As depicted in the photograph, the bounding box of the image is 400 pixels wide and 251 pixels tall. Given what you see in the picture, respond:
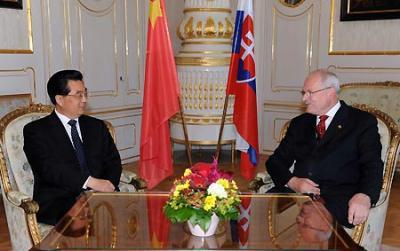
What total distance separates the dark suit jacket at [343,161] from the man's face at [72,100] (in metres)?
1.22

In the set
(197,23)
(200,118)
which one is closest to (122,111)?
(200,118)

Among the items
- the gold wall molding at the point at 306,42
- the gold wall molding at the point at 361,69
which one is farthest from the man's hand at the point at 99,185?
the gold wall molding at the point at 306,42

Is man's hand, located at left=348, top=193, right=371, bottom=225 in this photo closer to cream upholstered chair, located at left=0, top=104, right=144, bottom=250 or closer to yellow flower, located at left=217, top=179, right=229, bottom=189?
yellow flower, located at left=217, top=179, right=229, bottom=189

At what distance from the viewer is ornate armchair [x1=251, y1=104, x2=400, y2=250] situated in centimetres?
242

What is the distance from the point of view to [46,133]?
260cm

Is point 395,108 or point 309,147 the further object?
point 395,108

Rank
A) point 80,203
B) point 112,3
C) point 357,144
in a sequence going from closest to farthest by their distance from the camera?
point 80,203
point 357,144
point 112,3

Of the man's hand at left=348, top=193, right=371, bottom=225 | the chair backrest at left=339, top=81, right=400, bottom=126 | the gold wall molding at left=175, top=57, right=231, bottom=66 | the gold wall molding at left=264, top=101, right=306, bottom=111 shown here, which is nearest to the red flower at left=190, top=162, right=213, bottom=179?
the man's hand at left=348, top=193, right=371, bottom=225

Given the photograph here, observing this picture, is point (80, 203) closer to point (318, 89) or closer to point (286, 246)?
point (286, 246)

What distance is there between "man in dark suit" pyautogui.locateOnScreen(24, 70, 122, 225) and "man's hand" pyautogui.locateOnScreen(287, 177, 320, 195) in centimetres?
103

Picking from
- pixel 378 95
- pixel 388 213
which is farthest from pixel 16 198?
pixel 378 95

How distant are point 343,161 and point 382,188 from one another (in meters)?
0.25

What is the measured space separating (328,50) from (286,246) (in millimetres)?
4073

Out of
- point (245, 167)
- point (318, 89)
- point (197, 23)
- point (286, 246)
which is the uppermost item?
point (197, 23)
